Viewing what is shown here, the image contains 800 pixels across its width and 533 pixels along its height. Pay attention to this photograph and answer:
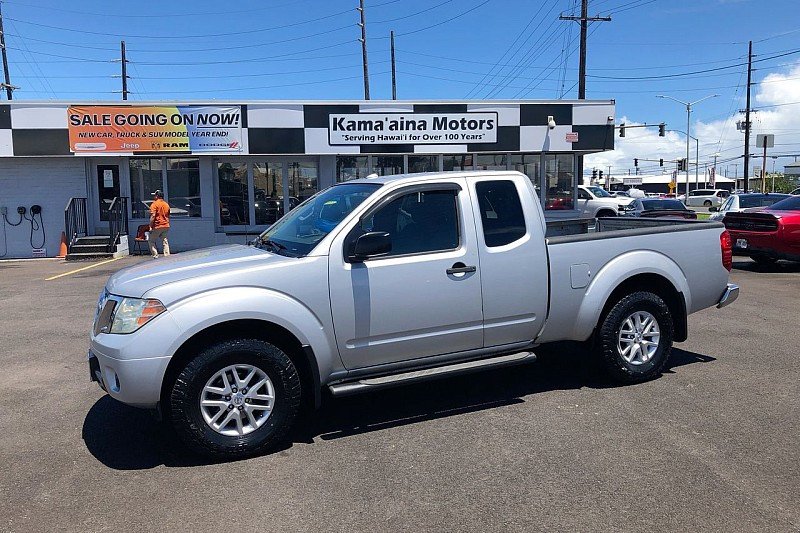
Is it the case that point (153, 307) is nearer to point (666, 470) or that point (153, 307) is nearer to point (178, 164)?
point (666, 470)

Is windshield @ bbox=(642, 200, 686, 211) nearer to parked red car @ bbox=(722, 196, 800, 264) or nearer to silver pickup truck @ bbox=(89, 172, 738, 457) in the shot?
parked red car @ bbox=(722, 196, 800, 264)

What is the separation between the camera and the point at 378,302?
4.70 meters

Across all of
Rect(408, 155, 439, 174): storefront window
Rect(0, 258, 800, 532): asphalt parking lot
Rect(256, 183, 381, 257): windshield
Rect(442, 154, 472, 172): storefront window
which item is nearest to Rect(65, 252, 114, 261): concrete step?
Rect(408, 155, 439, 174): storefront window

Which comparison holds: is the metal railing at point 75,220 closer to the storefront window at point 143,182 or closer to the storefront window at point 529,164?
the storefront window at point 143,182

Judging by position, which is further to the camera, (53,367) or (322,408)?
(53,367)

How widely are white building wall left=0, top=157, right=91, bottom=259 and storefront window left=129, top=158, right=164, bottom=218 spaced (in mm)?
1375

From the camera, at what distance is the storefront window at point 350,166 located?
2028cm

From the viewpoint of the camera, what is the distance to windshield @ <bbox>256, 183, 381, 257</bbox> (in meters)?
4.87

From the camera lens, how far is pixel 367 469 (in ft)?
13.7

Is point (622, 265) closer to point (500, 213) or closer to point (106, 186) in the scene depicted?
point (500, 213)

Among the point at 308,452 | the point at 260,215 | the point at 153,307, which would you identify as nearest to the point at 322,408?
the point at 308,452

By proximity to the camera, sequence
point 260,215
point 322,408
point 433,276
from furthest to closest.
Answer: point 260,215 < point 322,408 < point 433,276

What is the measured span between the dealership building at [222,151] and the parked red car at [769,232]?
7.43 meters

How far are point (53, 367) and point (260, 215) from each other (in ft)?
45.8
